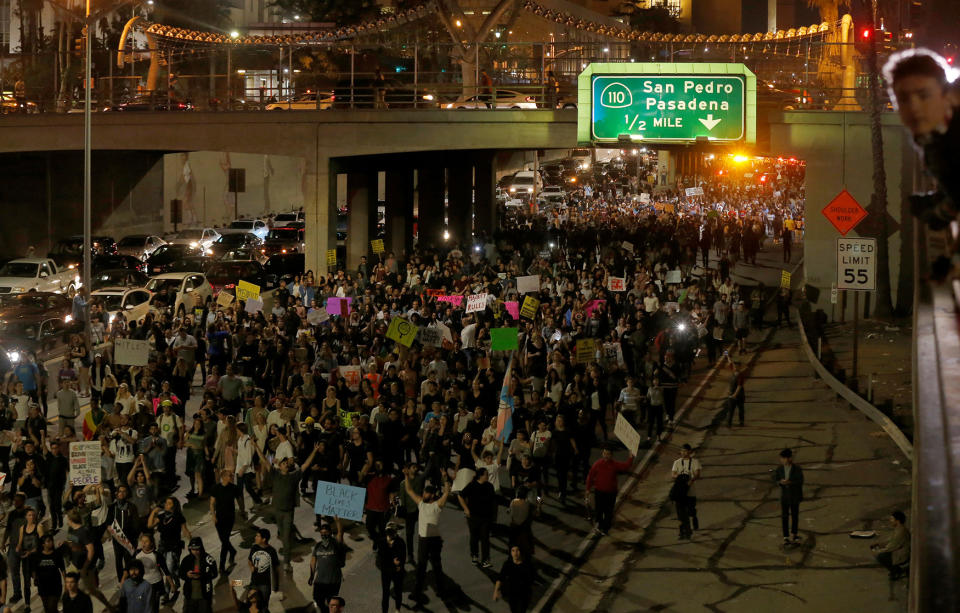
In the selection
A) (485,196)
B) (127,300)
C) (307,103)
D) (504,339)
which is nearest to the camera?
(504,339)

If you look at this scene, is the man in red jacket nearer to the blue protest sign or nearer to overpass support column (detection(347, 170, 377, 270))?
the blue protest sign

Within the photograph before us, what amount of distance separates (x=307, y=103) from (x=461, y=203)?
1694cm

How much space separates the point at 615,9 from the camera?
363ft

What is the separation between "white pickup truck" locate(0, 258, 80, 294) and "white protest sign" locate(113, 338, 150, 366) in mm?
13641

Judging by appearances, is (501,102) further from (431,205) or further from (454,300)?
(431,205)

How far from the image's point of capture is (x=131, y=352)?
766 inches

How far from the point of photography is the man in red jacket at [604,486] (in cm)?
1414

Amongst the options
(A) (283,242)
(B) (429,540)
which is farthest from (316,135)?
(B) (429,540)

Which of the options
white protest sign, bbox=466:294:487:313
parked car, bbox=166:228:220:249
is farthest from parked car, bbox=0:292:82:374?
parked car, bbox=166:228:220:249

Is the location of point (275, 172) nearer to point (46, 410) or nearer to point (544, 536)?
point (46, 410)

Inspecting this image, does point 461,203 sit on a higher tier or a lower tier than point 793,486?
higher

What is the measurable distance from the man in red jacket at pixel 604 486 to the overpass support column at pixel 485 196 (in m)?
39.3

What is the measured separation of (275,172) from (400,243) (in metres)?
21.0

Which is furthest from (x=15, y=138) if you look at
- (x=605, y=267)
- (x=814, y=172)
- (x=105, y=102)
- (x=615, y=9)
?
(x=615, y=9)
